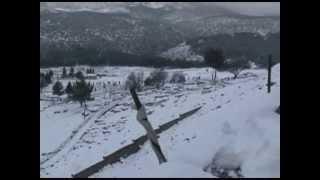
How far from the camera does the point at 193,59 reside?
50094 mm

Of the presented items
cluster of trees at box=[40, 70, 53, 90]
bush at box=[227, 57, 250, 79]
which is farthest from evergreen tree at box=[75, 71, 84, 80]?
bush at box=[227, 57, 250, 79]

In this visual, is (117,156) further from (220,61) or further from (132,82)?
(220,61)

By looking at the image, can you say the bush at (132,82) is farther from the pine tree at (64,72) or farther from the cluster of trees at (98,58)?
the pine tree at (64,72)

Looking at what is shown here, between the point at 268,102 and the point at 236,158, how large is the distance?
284 centimetres

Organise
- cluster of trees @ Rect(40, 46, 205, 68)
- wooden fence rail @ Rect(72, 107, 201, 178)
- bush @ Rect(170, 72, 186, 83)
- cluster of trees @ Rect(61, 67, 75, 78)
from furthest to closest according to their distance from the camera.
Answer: cluster of trees @ Rect(61, 67, 75, 78), bush @ Rect(170, 72, 186, 83), cluster of trees @ Rect(40, 46, 205, 68), wooden fence rail @ Rect(72, 107, 201, 178)

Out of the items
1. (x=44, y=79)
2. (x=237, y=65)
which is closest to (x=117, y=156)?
(x=44, y=79)

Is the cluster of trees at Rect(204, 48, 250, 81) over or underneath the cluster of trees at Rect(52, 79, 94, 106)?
over

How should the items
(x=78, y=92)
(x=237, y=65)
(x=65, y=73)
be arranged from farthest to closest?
1. (x=65, y=73)
2. (x=237, y=65)
3. (x=78, y=92)

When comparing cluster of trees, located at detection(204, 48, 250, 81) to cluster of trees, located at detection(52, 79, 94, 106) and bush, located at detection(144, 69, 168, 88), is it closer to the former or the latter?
bush, located at detection(144, 69, 168, 88)

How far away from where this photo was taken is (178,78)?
4475 cm

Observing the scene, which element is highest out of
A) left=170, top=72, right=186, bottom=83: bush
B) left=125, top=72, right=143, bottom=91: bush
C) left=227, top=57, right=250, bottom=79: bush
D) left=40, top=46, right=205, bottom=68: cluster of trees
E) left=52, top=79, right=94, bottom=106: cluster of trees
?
left=40, top=46, right=205, bottom=68: cluster of trees

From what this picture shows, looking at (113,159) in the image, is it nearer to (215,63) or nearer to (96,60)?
(215,63)

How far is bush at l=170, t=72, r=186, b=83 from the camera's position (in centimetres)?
4311
